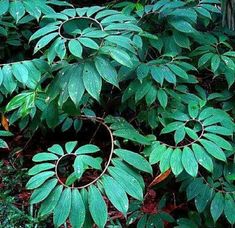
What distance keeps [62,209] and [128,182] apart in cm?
23

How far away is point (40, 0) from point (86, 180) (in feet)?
2.87

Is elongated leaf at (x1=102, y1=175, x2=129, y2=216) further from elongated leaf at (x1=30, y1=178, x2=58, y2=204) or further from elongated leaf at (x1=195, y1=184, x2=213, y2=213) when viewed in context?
elongated leaf at (x1=195, y1=184, x2=213, y2=213)

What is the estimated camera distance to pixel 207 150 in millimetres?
1468

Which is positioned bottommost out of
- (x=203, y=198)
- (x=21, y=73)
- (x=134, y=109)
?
(x=203, y=198)

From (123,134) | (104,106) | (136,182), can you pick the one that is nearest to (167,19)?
(104,106)

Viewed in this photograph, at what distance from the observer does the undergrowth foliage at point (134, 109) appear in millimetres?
1379

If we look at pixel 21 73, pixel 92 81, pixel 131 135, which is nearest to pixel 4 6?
pixel 21 73

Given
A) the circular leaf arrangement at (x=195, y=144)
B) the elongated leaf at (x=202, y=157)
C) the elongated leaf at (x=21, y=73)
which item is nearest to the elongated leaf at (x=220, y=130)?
the circular leaf arrangement at (x=195, y=144)

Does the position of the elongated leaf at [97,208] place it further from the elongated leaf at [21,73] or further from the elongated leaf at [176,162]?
the elongated leaf at [21,73]

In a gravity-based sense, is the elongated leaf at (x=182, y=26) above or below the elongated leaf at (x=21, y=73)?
above

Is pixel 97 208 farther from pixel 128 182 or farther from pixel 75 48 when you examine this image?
pixel 75 48

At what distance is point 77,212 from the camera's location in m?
1.30

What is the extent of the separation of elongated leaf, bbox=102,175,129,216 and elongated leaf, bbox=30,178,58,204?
6.6 inches

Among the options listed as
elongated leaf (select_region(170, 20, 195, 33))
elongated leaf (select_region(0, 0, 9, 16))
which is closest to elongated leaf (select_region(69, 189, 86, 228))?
elongated leaf (select_region(170, 20, 195, 33))
